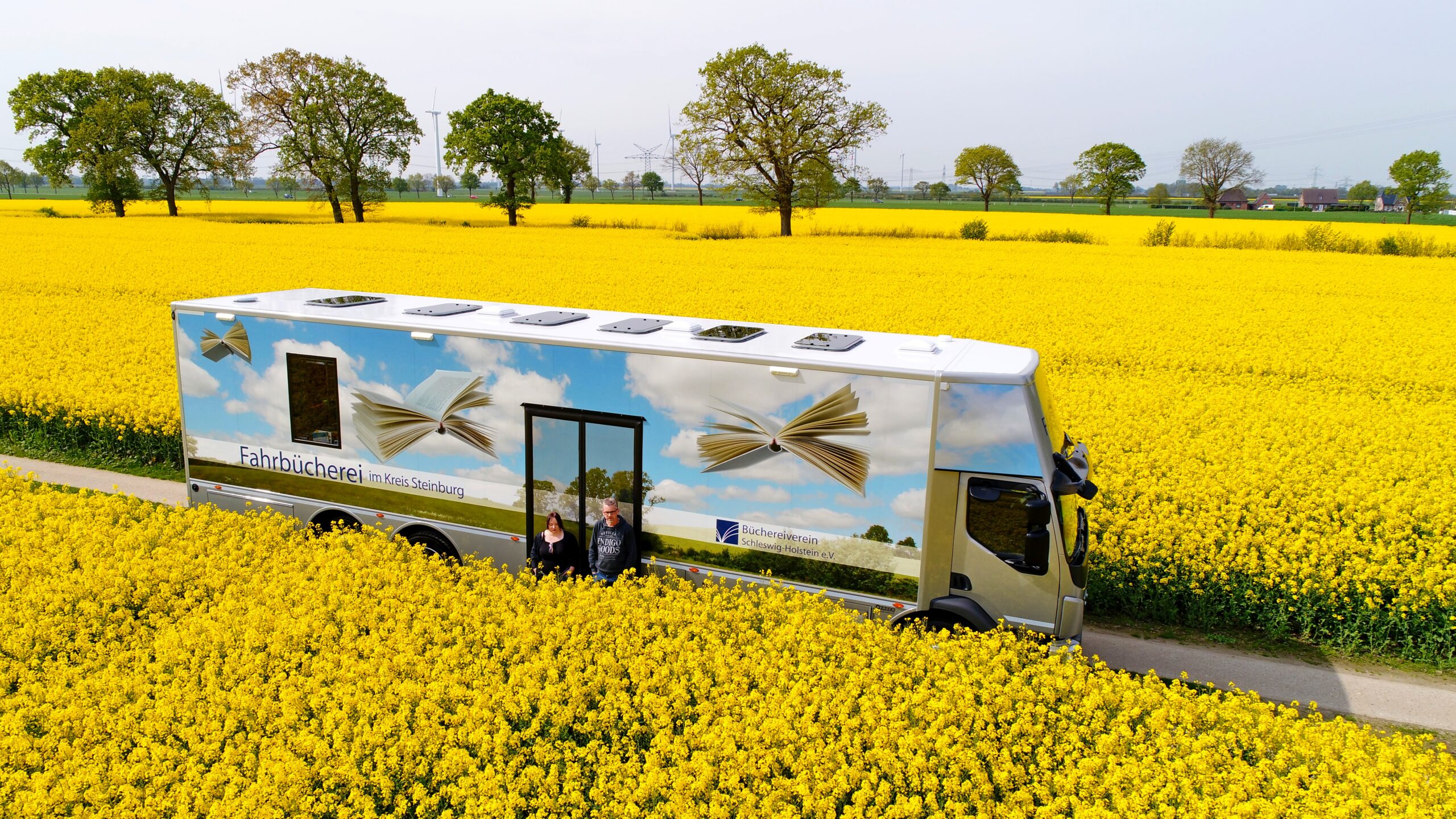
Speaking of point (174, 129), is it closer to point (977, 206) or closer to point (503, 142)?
point (503, 142)

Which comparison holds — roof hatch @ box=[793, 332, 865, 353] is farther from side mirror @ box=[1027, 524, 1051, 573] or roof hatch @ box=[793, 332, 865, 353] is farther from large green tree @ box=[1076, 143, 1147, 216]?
large green tree @ box=[1076, 143, 1147, 216]

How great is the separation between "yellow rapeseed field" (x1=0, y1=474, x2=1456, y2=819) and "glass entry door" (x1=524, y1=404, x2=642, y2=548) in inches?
56.0

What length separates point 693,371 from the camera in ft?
27.6

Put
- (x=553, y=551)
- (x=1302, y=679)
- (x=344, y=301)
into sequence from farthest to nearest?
(x=344, y=301) < (x=1302, y=679) < (x=553, y=551)

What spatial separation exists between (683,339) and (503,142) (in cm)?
6295

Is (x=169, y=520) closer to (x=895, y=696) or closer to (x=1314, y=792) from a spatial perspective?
(x=895, y=696)

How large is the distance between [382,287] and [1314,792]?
28.7 m

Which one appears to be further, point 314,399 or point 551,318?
point 314,399

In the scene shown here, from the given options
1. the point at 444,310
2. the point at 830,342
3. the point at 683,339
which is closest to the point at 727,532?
the point at 683,339

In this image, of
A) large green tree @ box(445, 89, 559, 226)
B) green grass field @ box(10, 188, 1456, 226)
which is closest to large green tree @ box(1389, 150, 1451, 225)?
green grass field @ box(10, 188, 1456, 226)

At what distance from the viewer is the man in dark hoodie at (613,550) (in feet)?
28.0

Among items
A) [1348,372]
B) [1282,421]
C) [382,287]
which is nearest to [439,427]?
[1282,421]

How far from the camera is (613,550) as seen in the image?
854 cm

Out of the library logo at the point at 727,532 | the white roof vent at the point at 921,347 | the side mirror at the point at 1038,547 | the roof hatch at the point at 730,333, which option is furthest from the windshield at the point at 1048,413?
the library logo at the point at 727,532
